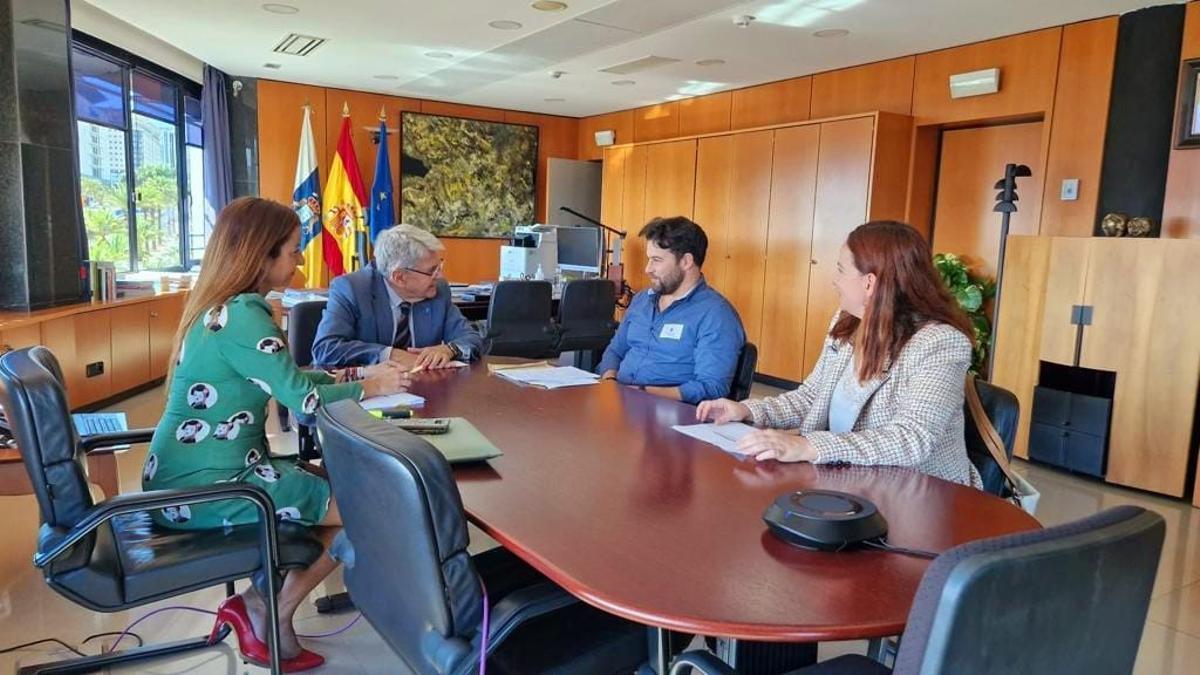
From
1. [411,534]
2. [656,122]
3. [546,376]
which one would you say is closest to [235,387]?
[411,534]

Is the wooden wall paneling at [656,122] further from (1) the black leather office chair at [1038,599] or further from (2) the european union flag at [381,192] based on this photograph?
(1) the black leather office chair at [1038,599]

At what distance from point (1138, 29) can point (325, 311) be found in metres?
4.57

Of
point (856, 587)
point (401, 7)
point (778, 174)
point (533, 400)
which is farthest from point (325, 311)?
point (778, 174)

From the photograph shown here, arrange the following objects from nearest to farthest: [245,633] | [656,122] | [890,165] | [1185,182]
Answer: [245,633], [1185,182], [890,165], [656,122]

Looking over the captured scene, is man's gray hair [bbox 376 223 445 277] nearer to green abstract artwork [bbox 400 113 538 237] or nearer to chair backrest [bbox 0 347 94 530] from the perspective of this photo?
chair backrest [bbox 0 347 94 530]

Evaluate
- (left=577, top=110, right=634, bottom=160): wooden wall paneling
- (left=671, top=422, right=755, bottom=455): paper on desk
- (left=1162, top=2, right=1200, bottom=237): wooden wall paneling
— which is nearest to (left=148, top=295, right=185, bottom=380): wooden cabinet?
(left=671, top=422, right=755, bottom=455): paper on desk

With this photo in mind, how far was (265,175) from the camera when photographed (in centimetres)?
766

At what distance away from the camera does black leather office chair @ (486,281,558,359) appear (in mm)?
4488

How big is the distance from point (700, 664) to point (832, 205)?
5.20 metres

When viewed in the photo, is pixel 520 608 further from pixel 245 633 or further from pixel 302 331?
pixel 302 331

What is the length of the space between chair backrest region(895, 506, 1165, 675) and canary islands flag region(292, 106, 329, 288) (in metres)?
7.51

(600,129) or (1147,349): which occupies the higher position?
(600,129)

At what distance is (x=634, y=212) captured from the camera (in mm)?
7848

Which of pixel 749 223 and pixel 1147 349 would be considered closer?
pixel 1147 349
